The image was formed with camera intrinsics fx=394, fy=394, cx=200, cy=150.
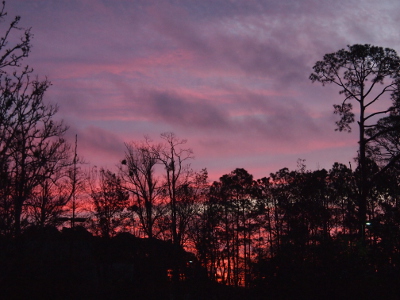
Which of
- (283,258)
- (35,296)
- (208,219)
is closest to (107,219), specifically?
(208,219)

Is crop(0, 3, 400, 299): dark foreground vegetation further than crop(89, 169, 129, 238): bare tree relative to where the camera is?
No

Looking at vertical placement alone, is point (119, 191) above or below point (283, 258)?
above

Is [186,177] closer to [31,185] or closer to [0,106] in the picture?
[31,185]

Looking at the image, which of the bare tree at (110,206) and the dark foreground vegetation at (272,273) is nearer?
the dark foreground vegetation at (272,273)

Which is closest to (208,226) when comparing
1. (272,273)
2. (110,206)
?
(110,206)

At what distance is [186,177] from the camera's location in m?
41.4

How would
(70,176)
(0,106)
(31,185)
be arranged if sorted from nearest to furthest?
1. (0,106)
2. (31,185)
3. (70,176)

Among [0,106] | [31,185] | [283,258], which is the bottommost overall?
[283,258]

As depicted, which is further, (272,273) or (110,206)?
(110,206)

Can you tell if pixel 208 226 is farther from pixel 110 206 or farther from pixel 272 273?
pixel 272 273

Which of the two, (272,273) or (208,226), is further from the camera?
(208,226)

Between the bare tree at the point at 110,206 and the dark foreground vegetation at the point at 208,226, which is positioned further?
the bare tree at the point at 110,206

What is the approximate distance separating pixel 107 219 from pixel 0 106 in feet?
85.5

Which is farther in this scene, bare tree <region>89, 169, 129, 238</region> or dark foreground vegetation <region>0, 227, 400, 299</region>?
bare tree <region>89, 169, 129, 238</region>
